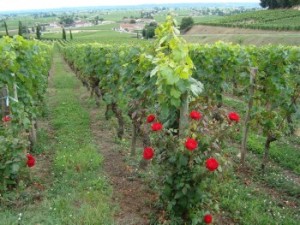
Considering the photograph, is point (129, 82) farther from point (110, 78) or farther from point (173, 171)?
point (173, 171)

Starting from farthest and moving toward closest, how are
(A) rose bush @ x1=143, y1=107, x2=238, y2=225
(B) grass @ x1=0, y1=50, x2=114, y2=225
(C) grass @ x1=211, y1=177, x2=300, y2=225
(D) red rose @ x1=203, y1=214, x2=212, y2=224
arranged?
(C) grass @ x1=211, y1=177, x2=300, y2=225 < (B) grass @ x1=0, y1=50, x2=114, y2=225 < (A) rose bush @ x1=143, y1=107, x2=238, y2=225 < (D) red rose @ x1=203, y1=214, x2=212, y2=224

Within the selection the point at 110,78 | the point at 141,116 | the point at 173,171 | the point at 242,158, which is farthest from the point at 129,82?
the point at 173,171

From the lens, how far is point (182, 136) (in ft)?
14.7

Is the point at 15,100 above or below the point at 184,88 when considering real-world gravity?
below

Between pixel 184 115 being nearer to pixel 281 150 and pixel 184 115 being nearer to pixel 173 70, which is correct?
pixel 173 70

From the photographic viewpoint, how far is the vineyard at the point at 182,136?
14.3ft

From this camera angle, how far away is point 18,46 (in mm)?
7129

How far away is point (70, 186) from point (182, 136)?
8.34 feet

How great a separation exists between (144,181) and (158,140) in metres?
1.95

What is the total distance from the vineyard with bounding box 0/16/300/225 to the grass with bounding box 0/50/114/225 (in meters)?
0.03

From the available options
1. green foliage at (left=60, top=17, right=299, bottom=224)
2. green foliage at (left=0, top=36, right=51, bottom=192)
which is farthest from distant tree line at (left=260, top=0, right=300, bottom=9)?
green foliage at (left=0, top=36, right=51, bottom=192)

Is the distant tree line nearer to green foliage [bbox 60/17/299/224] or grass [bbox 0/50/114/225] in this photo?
green foliage [bbox 60/17/299/224]

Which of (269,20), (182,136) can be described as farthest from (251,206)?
(269,20)

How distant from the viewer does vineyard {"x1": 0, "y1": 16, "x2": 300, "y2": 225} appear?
14.3 ft
